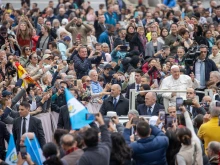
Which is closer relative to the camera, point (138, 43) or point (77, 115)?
point (77, 115)

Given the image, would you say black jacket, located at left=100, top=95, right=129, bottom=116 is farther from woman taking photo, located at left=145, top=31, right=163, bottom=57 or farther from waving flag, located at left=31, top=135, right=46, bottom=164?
woman taking photo, located at left=145, top=31, right=163, bottom=57

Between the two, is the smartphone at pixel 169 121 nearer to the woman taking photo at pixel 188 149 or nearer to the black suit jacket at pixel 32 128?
the woman taking photo at pixel 188 149

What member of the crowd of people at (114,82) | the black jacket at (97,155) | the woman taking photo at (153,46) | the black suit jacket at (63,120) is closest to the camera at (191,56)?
the crowd of people at (114,82)

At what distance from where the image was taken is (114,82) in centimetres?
2525

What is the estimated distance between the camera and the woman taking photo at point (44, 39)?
30.2 m

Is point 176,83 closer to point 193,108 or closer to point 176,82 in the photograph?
point 176,82

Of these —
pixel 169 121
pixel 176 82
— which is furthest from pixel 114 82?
pixel 169 121

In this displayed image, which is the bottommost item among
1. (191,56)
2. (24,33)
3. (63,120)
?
(63,120)

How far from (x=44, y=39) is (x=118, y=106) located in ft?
27.2

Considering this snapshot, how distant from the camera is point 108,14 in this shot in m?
36.0

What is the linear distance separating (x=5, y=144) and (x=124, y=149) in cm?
394

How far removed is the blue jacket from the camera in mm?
16656

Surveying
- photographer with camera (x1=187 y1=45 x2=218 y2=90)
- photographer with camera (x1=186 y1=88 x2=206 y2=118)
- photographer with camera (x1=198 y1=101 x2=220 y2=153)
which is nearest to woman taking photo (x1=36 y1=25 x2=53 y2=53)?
photographer with camera (x1=187 y1=45 x2=218 y2=90)

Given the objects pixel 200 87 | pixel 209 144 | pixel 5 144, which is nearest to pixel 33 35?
pixel 200 87
